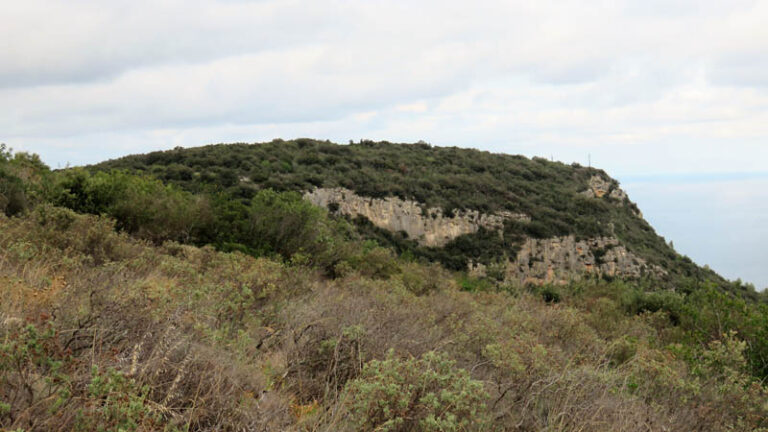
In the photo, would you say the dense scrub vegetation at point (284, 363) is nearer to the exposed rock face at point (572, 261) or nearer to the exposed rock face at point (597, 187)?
the exposed rock face at point (572, 261)

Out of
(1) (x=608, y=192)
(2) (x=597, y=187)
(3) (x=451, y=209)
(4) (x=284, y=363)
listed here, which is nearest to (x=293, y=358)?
(4) (x=284, y=363)

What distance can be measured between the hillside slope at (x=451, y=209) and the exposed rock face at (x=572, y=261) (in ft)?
0.21

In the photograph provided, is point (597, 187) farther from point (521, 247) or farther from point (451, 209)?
point (451, 209)

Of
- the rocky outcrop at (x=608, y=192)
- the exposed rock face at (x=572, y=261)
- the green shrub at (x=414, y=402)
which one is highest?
the rocky outcrop at (x=608, y=192)

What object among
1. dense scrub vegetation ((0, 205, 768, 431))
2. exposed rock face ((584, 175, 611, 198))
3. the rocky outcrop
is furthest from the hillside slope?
dense scrub vegetation ((0, 205, 768, 431))

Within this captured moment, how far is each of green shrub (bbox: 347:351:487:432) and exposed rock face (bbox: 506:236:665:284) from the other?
24509mm

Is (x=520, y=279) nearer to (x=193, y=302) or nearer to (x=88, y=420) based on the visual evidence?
(x=193, y=302)

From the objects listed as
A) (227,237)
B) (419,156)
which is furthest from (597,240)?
(227,237)

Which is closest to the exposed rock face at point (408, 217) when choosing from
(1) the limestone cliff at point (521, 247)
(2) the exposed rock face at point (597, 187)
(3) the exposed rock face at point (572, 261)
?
(1) the limestone cliff at point (521, 247)

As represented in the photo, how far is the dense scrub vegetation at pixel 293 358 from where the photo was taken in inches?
104

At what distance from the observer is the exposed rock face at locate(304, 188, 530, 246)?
87.8ft

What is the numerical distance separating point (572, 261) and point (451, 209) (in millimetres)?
7591

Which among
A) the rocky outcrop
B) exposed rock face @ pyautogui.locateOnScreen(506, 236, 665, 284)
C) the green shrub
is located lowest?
exposed rock face @ pyautogui.locateOnScreen(506, 236, 665, 284)

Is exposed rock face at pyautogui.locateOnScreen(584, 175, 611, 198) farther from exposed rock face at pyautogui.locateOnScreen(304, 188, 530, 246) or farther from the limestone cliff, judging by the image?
exposed rock face at pyautogui.locateOnScreen(304, 188, 530, 246)
